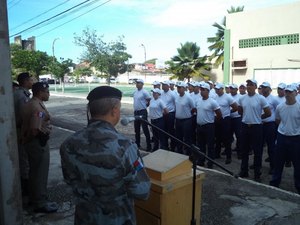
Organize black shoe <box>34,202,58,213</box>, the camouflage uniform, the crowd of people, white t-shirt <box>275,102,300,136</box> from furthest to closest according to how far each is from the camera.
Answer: the crowd of people → white t-shirt <box>275,102,300,136</box> → black shoe <box>34,202,58,213</box> → the camouflage uniform

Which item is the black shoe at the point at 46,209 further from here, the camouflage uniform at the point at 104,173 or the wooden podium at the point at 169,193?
the camouflage uniform at the point at 104,173

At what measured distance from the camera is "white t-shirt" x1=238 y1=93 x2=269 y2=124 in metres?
6.38

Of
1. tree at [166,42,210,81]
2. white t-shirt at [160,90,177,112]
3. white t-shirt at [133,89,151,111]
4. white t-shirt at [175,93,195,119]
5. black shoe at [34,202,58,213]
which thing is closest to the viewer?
black shoe at [34,202,58,213]

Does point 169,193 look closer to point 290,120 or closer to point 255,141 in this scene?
point 290,120

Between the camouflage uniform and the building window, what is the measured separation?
22.0 meters

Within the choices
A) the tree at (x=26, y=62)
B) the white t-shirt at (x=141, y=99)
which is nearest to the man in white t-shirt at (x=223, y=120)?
the white t-shirt at (x=141, y=99)

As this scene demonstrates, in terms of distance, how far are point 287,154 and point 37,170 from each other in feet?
13.4

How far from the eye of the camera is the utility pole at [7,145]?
11.1 ft

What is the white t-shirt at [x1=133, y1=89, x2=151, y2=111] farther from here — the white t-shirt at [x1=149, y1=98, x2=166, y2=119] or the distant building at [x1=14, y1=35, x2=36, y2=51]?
the distant building at [x1=14, y1=35, x2=36, y2=51]

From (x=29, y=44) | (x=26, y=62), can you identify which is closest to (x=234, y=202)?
(x=29, y=44)

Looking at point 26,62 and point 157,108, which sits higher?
point 26,62

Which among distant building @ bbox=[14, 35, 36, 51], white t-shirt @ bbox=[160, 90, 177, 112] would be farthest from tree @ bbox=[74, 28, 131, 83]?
white t-shirt @ bbox=[160, 90, 177, 112]

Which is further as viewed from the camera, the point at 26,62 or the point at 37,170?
the point at 26,62

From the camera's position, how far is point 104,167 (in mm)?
2102
